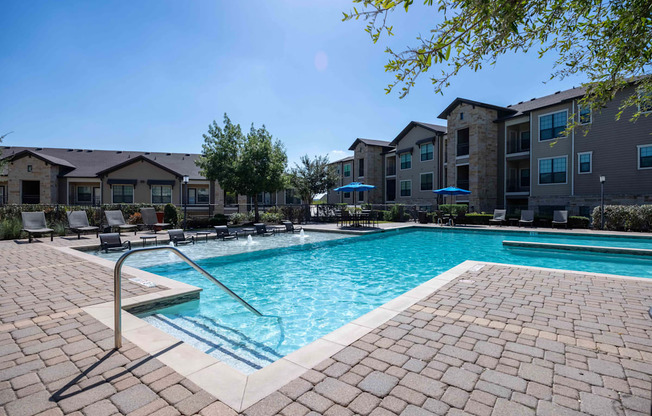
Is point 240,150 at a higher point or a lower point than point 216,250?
higher

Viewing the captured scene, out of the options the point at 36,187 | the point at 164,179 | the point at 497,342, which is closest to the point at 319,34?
the point at 497,342

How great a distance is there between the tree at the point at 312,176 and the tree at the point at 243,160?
1173 cm

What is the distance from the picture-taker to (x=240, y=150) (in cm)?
2030

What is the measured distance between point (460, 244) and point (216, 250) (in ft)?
33.6

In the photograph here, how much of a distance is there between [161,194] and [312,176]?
1474 cm

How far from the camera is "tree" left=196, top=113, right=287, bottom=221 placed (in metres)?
19.2

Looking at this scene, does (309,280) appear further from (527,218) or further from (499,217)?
(527,218)

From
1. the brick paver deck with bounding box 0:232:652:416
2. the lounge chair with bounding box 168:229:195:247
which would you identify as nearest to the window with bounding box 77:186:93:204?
the lounge chair with bounding box 168:229:195:247

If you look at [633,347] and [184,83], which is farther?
[184,83]

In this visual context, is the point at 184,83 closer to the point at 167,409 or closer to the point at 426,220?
the point at 167,409

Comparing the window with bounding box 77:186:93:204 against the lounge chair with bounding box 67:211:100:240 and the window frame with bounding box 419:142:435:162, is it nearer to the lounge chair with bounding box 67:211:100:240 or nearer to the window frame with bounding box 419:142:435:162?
the lounge chair with bounding box 67:211:100:240

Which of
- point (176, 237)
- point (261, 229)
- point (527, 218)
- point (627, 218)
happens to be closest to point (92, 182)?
point (261, 229)

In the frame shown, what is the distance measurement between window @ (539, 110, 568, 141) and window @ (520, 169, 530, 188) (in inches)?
139

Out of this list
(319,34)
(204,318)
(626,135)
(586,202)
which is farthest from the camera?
(586,202)
